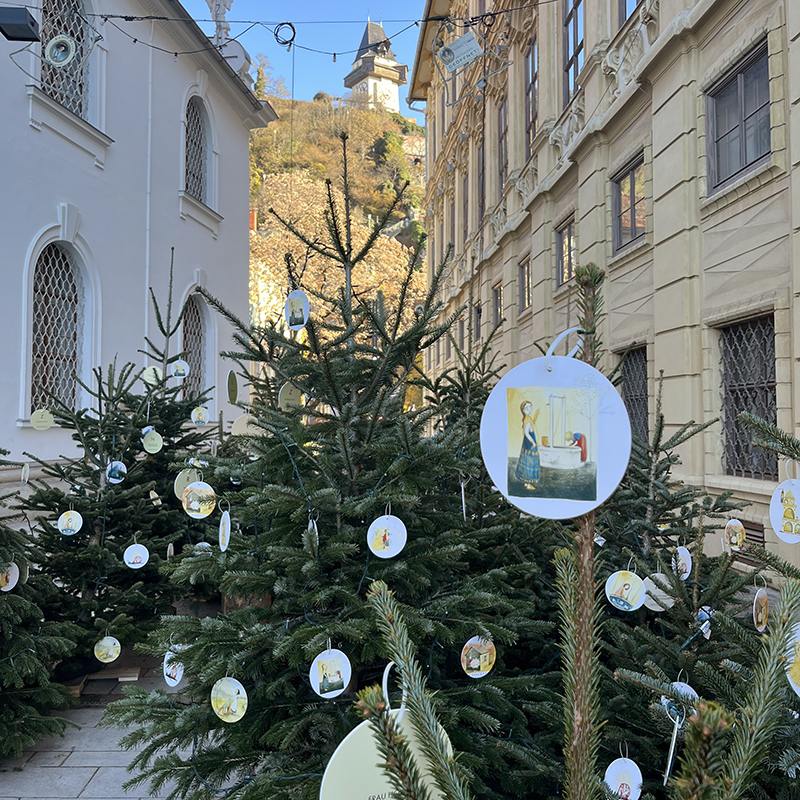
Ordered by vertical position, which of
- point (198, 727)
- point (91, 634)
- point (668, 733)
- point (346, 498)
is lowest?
point (91, 634)

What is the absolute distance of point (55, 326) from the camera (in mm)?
9297

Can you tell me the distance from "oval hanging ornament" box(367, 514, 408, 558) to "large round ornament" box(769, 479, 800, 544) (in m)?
1.27

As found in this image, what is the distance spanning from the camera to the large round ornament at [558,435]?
136 centimetres

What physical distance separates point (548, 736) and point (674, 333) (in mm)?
6780

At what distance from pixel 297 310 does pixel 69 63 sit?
9.34 meters

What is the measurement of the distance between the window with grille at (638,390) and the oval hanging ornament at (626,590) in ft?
23.4

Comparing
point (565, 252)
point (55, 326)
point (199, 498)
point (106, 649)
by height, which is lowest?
point (106, 649)

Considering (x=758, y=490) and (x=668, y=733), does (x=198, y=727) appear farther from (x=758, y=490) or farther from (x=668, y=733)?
(x=758, y=490)

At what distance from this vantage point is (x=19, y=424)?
26.3 ft

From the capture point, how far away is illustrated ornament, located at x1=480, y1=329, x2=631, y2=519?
136cm

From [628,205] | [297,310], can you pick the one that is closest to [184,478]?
[297,310]

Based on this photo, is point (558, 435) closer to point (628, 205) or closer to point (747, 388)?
point (747, 388)

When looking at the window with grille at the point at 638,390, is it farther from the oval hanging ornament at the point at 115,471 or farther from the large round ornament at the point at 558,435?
the large round ornament at the point at 558,435

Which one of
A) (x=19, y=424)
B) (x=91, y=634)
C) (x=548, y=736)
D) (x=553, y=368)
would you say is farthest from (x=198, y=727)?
(x=19, y=424)
